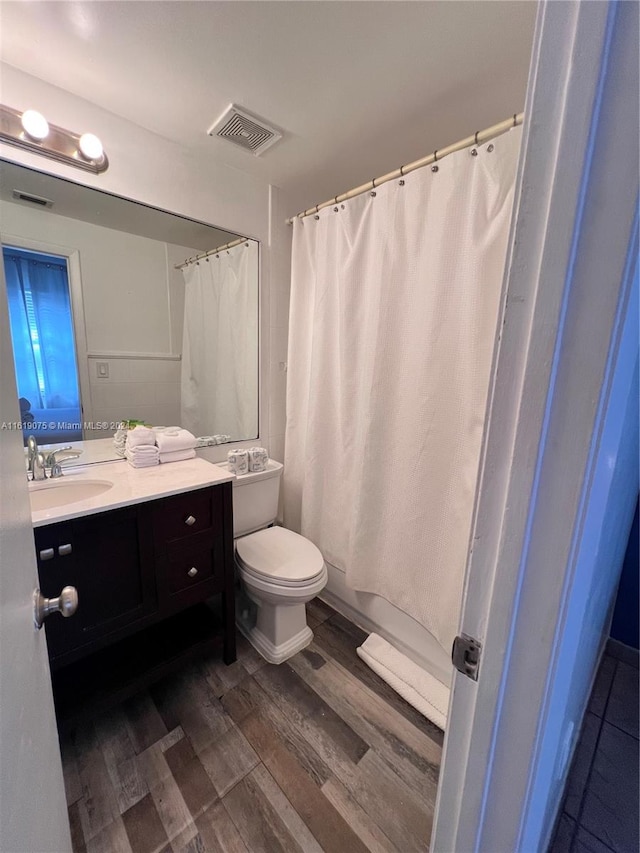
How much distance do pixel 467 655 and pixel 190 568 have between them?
1.14 meters

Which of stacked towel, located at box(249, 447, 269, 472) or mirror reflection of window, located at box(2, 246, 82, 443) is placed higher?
mirror reflection of window, located at box(2, 246, 82, 443)

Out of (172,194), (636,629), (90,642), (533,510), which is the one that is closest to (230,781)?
(90,642)

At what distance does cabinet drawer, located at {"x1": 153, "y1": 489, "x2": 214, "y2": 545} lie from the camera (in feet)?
4.05

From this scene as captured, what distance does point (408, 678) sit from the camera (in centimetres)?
146

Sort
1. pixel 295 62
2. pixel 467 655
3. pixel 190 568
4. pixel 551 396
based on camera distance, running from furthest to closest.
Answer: pixel 190 568, pixel 295 62, pixel 467 655, pixel 551 396

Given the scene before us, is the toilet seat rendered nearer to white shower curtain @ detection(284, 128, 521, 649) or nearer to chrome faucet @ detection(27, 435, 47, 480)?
white shower curtain @ detection(284, 128, 521, 649)

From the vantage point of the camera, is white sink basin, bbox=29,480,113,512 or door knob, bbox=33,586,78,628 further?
white sink basin, bbox=29,480,113,512

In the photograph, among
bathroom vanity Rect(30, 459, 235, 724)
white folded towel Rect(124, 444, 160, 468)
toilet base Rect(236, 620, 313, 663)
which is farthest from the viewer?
toilet base Rect(236, 620, 313, 663)

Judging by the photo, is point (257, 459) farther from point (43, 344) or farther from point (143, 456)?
point (43, 344)

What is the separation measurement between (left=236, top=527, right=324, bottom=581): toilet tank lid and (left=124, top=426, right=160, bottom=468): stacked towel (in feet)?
1.89

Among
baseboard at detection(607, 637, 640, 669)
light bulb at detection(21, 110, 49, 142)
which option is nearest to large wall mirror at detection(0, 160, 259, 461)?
light bulb at detection(21, 110, 49, 142)

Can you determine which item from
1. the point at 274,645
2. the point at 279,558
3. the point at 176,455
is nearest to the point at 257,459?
the point at 176,455

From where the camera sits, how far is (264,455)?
182cm

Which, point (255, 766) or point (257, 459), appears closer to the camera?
point (255, 766)
